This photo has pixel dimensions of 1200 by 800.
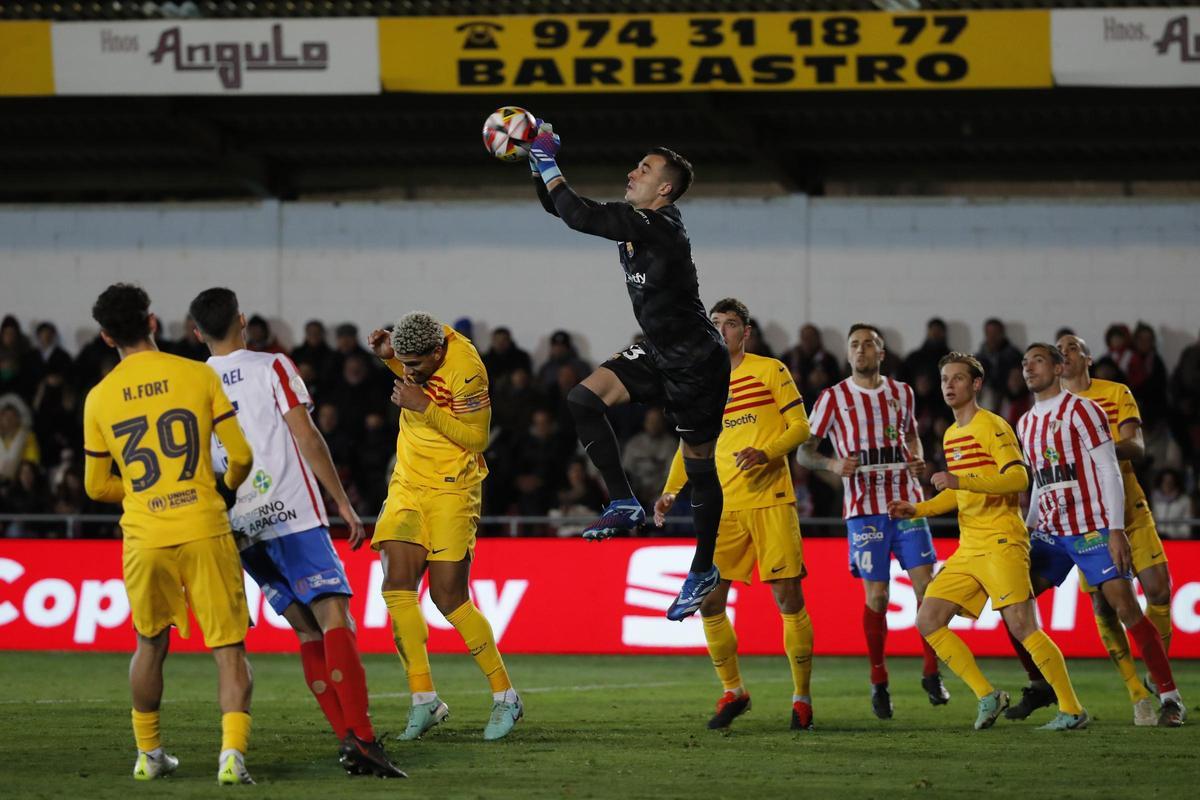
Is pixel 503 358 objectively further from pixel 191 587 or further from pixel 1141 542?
pixel 191 587

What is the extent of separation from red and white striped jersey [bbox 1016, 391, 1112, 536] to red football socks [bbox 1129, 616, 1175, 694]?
25.9 inches

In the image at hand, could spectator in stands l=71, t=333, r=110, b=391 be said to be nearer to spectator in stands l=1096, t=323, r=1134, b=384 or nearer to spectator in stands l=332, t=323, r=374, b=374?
spectator in stands l=332, t=323, r=374, b=374

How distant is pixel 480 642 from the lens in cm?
902

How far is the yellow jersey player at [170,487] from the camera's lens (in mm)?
6805

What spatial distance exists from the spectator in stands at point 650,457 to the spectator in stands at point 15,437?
646cm

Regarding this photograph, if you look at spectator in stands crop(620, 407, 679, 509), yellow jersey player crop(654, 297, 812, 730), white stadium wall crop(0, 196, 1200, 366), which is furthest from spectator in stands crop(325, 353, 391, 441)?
yellow jersey player crop(654, 297, 812, 730)

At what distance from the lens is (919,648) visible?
14344 millimetres

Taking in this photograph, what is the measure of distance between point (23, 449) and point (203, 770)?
11733 millimetres

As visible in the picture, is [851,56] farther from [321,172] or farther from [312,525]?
[312,525]

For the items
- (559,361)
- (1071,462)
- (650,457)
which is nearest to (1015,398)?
(650,457)

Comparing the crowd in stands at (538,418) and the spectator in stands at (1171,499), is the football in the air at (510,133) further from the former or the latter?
the spectator in stands at (1171,499)

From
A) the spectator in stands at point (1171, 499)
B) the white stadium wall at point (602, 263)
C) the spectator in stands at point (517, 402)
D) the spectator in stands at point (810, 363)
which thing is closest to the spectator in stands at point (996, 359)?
the white stadium wall at point (602, 263)

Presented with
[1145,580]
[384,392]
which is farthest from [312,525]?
[384,392]

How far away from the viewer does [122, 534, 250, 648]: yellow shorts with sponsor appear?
6.81 m
